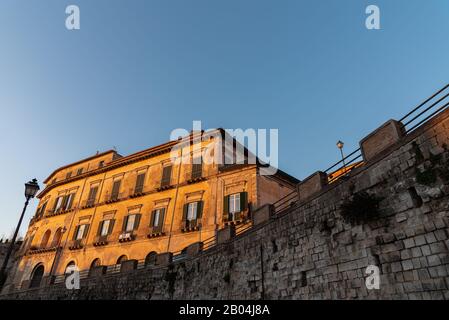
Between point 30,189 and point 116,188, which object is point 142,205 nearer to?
point 116,188

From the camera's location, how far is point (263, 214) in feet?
42.9

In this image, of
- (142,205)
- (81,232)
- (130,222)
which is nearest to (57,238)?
(81,232)

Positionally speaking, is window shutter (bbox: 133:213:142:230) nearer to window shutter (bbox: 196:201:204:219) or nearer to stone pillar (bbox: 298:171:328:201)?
window shutter (bbox: 196:201:204:219)

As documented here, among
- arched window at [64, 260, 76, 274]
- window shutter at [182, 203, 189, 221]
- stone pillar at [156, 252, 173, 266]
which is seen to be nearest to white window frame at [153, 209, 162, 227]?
window shutter at [182, 203, 189, 221]

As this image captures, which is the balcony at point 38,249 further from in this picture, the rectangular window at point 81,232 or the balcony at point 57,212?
the balcony at point 57,212

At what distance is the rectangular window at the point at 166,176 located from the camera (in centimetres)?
2673

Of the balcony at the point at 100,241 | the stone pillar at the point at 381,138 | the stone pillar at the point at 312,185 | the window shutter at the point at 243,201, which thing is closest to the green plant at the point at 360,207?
the stone pillar at the point at 381,138

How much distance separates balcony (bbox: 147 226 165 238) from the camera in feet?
78.7

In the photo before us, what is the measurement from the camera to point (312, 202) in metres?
10.7

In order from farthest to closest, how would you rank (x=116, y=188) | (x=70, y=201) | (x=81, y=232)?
(x=70, y=201)
(x=116, y=188)
(x=81, y=232)

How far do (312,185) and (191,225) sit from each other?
13.7 m

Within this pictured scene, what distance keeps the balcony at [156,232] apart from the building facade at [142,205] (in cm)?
8

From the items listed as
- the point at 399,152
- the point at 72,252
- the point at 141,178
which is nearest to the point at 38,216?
the point at 72,252

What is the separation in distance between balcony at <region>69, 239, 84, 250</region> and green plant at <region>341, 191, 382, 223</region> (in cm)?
2676
